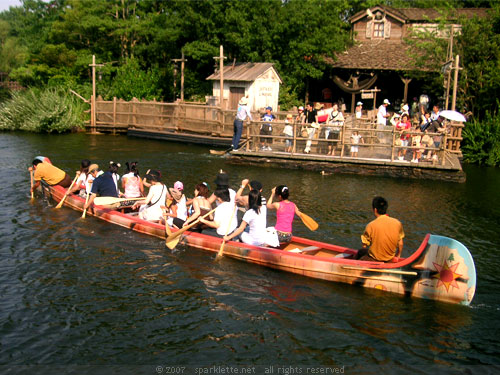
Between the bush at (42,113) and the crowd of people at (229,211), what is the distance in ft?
59.1

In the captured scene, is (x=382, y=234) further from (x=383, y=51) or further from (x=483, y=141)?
(x=383, y=51)

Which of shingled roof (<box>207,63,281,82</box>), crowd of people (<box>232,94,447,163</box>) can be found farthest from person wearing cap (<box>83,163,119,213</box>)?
shingled roof (<box>207,63,281,82</box>)

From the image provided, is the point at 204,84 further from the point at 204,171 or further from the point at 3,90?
the point at 3,90

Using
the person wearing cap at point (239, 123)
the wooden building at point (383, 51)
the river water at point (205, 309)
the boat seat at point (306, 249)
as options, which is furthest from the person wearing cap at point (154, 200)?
the wooden building at point (383, 51)

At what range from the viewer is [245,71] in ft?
100

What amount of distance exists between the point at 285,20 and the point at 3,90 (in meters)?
34.0

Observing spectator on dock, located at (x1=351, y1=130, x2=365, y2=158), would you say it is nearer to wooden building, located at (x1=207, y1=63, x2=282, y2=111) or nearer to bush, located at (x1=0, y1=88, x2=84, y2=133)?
wooden building, located at (x1=207, y1=63, x2=282, y2=111)

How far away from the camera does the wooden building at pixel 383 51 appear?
31.5 meters

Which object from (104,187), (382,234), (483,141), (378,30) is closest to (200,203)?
(104,187)

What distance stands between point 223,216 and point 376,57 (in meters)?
23.6

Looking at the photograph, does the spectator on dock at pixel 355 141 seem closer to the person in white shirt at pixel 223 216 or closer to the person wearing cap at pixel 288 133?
the person wearing cap at pixel 288 133

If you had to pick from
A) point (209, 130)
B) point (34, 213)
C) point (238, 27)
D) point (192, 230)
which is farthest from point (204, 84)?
point (192, 230)

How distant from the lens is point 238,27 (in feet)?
102

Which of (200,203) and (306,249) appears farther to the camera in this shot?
(200,203)
